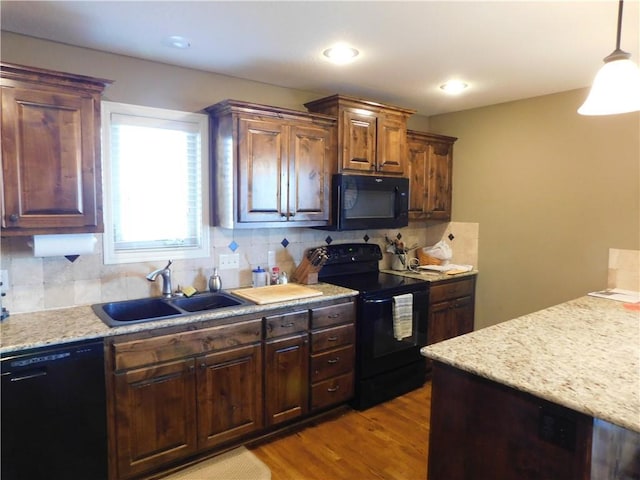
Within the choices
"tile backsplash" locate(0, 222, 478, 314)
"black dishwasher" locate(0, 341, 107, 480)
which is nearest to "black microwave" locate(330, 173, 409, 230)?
"tile backsplash" locate(0, 222, 478, 314)

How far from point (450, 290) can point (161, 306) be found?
245 cm

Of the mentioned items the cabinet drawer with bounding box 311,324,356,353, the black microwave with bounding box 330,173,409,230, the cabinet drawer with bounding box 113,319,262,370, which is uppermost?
the black microwave with bounding box 330,173,409,230

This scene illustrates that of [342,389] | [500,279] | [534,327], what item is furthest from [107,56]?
[500,279]

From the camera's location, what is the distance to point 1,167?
1.97m

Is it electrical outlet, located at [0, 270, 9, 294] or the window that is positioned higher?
the window

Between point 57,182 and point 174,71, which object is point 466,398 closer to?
point 57,182

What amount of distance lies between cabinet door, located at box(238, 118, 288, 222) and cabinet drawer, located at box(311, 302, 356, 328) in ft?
2.36

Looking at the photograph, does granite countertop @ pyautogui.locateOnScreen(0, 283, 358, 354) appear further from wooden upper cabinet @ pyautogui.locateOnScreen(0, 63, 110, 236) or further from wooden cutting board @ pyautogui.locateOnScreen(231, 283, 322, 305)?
wooden upper cabinet @ pyautogui.locateOnScreen(0, 63, 110, 236)

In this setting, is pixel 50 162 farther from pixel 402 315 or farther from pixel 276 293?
pixel 402 315

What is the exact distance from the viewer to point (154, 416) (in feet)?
7.34

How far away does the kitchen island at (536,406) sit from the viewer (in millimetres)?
1377

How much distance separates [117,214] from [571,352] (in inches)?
102

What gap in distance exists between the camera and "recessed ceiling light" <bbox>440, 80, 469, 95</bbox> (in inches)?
124

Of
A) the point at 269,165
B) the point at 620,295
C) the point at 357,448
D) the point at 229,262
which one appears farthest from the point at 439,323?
the point at 269,165
